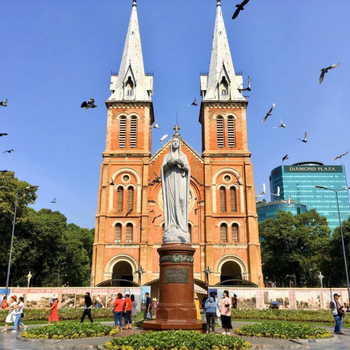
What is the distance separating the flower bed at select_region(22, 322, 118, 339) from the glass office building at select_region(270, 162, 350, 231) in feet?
362

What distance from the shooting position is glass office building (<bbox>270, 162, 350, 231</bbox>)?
11694 cm

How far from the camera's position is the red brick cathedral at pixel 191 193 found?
117 feet

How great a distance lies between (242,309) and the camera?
24.4m

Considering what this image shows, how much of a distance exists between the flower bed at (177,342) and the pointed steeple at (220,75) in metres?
35.3

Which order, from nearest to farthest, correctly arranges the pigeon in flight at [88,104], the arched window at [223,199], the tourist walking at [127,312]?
the tourist walking at [127,312], the pigeon in flight at [88,104], the arched window at [223,199]

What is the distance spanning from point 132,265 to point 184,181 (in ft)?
80.7

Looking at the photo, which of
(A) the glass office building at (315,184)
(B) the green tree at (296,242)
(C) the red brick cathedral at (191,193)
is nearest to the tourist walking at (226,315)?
(C) the red brick cathedral at (191,193)

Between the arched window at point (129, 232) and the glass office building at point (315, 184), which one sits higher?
the glass office building at point (315, 184)

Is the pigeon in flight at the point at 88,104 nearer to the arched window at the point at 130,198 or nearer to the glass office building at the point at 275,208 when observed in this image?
the arched window at the point at 130,198

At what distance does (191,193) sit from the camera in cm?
3916

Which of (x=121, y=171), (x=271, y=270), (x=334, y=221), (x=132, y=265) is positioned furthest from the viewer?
(x=334, y=221)

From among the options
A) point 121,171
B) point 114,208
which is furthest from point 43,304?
point 121,171

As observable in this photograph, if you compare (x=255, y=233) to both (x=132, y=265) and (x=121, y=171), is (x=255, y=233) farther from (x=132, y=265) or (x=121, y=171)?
(x=121, y=171)

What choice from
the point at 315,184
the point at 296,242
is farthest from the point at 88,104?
the point at 315,184
